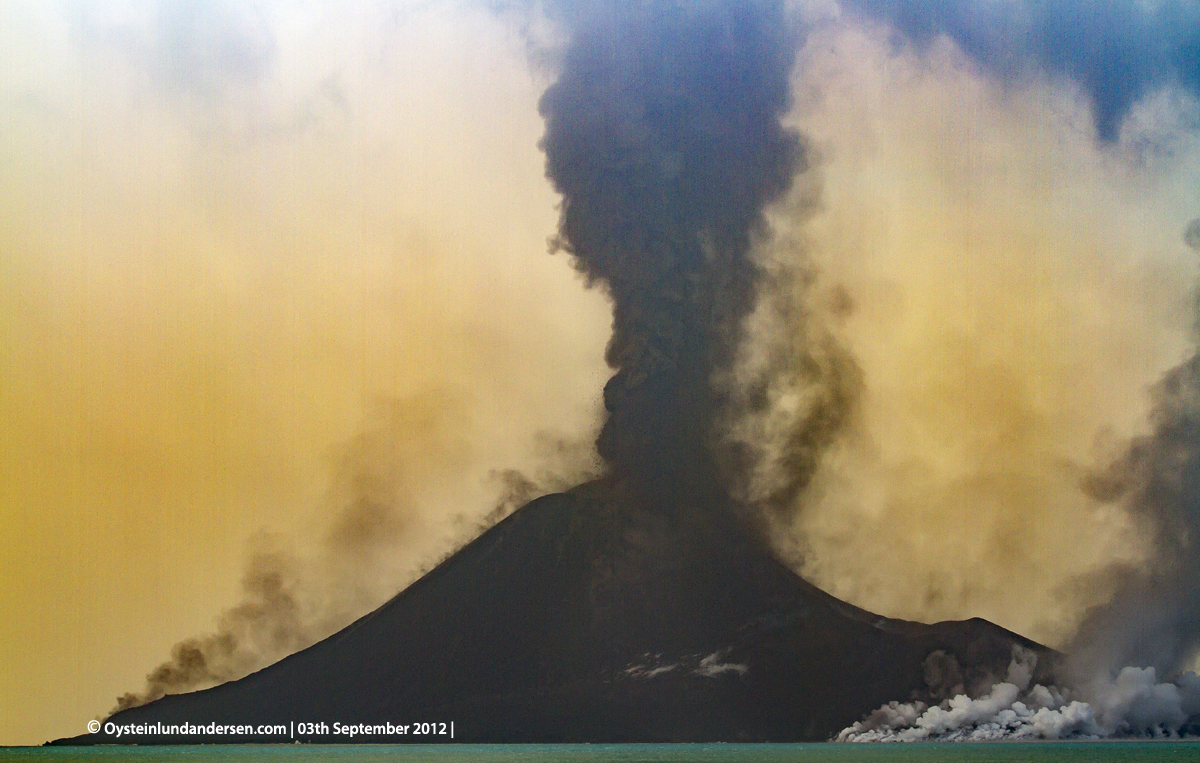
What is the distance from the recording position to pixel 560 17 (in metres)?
25.7

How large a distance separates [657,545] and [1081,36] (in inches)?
611

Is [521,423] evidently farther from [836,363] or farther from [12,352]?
[12,352]

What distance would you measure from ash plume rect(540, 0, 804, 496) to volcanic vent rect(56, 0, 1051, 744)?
5 centimetres

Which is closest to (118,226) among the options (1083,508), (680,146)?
(680,146)

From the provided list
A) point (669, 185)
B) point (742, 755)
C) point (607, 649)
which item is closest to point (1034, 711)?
point (742, 755)

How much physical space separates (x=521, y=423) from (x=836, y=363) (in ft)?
24.3

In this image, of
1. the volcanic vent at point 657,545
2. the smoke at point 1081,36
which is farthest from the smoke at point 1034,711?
the smoke at point 1081,36

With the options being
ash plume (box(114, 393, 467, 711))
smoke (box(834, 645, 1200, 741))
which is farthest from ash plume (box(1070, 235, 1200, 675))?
ash plume (box(114, 393, 467, 711))

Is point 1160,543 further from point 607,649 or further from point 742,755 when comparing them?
point 607,649

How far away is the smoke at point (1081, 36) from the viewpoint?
85.7 ft

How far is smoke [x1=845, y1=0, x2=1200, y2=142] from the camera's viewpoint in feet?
85.7

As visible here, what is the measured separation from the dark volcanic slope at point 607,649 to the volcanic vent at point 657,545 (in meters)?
0.05

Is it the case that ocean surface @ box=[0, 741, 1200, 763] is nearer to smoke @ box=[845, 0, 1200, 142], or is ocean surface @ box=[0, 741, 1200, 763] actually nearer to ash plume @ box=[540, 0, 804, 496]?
ash plume @ box=[540, 0, 804, 496]

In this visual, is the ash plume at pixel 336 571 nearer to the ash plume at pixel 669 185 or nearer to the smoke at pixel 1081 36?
the ash plume at pixel 669 185
